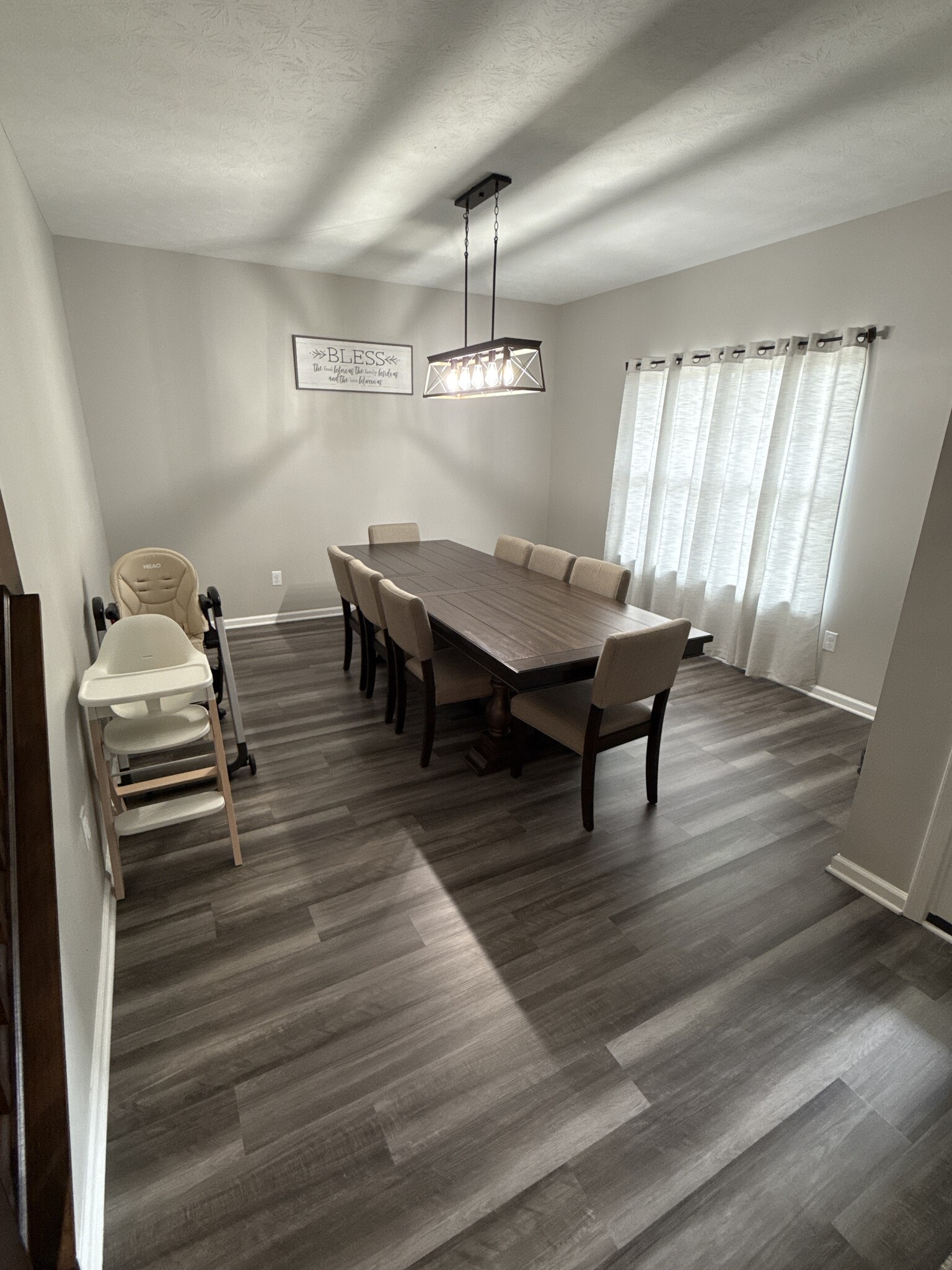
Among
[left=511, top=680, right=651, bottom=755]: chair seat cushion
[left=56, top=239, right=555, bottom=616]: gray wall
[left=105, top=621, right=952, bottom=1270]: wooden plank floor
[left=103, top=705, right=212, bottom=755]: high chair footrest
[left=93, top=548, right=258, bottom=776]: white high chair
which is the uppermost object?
[left=56, top=239, right=555, bottom=616]: gray wall

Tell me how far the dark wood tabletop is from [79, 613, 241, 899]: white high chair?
1.02m

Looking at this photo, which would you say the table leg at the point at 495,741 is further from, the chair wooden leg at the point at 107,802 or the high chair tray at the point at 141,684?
the chair wooden leg at the point at 107,802

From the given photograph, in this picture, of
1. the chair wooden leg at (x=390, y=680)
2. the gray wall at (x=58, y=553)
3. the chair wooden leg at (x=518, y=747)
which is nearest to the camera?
the gray wall at (x=58, y=553)

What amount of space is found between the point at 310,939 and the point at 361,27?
106 inches

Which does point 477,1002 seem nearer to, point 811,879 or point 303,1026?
point 303,1026

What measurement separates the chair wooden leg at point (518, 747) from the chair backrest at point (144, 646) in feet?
4.48

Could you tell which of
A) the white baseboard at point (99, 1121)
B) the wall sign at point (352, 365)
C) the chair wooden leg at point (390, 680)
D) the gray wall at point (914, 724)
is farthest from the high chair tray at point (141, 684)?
the wall sign at point (352, 365)

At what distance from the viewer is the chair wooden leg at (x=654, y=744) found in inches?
95.0

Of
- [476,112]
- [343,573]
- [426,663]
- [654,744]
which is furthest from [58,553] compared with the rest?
[654,744]

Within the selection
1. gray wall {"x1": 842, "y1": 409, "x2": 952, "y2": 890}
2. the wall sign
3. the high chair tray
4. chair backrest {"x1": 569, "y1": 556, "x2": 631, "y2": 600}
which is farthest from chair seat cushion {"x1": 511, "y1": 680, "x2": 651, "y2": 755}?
the wall sign

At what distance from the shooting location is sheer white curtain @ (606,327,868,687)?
3328 millimetres

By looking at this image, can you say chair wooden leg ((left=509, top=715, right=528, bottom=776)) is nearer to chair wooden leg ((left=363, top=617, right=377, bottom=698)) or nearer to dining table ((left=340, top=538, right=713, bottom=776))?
dining table ((left=340, top=538, right=713, bottom=776))

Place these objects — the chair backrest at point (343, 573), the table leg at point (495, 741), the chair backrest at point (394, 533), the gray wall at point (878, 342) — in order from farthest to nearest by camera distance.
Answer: the chair backrest at point (394, 533), the chair backrest at point (343, 573), the gray wall at point (878, 342), the table leg at point (495, 741)

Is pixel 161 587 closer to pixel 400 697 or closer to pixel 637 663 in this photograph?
pixel 400 697
